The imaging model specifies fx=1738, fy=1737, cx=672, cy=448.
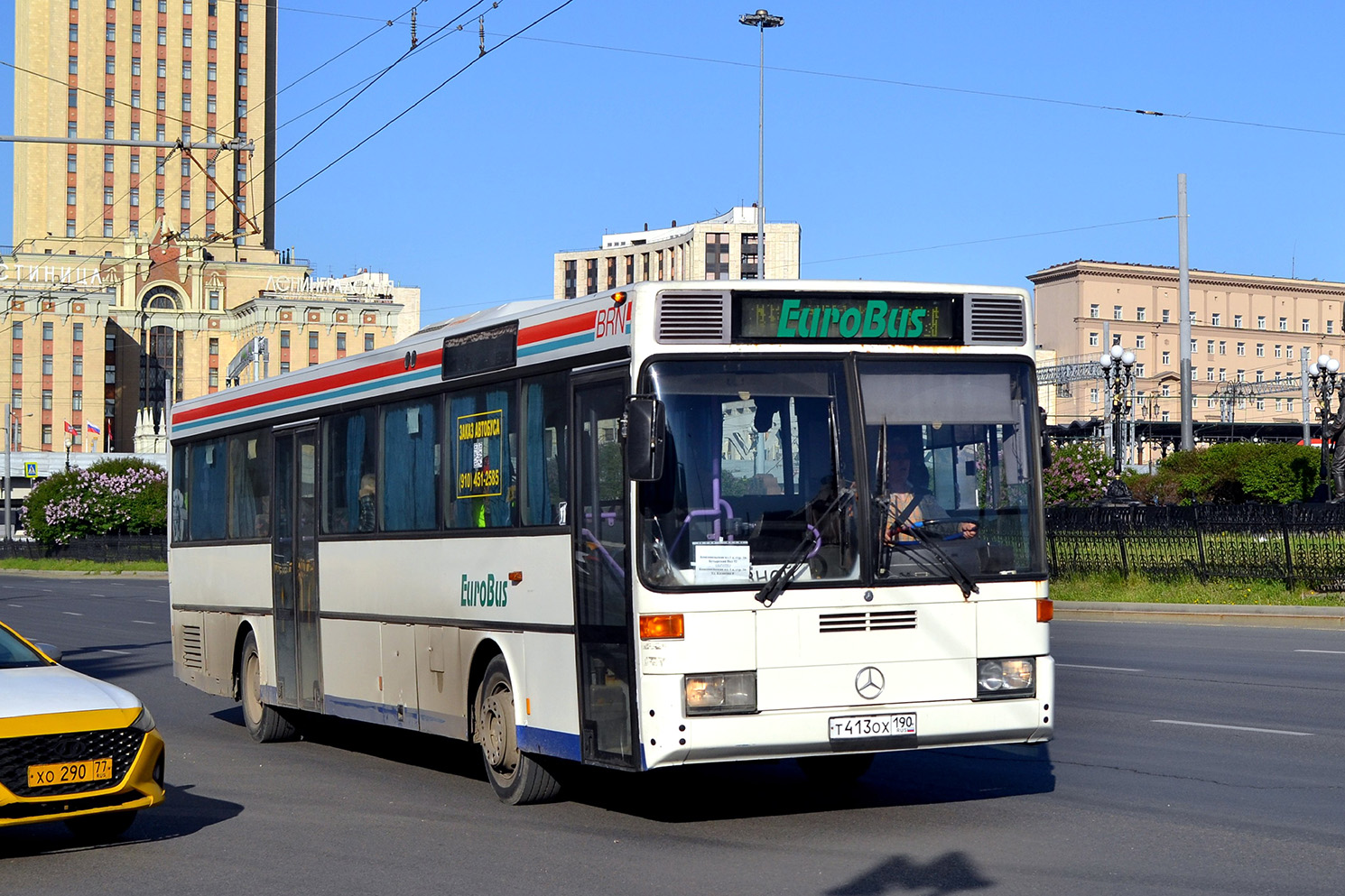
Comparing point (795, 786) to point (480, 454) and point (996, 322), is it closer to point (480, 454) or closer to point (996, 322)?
point (480, 454)

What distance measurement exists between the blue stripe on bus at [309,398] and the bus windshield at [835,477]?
2914 mm

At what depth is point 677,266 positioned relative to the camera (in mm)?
171000

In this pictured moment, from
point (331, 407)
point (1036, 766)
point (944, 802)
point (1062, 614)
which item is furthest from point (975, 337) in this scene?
point (1062, 614)

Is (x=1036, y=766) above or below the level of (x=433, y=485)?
below

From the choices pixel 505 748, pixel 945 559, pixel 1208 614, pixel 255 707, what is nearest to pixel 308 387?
pixel 255 707

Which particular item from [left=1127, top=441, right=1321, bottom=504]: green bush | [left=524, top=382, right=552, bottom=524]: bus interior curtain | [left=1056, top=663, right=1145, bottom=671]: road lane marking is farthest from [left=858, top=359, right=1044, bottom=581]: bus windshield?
[left=1127, top=441, right=1321, bottom=504]: green bush

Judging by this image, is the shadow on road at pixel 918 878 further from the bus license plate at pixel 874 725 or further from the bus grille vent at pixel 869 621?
the bus grille vent at pixel 869 621

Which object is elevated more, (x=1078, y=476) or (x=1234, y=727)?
(x=1078, y=476)

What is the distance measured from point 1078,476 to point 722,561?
31.4 metres

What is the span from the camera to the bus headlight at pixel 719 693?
8320mm

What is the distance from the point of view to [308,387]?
12898mm

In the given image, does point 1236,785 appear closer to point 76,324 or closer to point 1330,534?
point 1330,534

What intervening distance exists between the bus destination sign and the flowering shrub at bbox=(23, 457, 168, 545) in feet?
231

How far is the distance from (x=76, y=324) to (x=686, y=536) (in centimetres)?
14947
